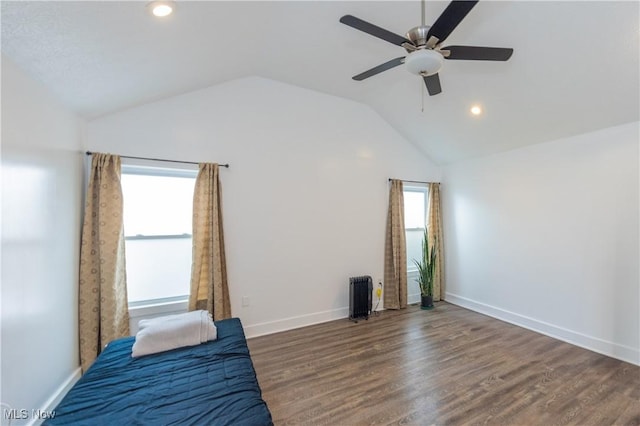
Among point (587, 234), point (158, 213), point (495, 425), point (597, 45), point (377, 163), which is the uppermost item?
point (597, 45)

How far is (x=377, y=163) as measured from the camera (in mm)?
4402

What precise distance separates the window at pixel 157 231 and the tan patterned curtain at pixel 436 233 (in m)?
3.78

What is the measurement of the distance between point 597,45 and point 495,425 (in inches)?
121

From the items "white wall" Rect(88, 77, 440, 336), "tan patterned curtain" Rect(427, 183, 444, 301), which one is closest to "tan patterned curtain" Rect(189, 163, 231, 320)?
"white wall" Rect(88, 77, 440, 336)

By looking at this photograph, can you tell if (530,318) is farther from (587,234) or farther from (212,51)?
(212,51)

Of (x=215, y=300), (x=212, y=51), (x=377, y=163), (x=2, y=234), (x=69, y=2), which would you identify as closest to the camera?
(x=69, y=2)

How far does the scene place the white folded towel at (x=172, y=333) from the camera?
2.17m

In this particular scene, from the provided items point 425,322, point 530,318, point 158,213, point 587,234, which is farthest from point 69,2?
point 530,318

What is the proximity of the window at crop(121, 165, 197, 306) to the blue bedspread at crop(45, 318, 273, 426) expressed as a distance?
0.92m

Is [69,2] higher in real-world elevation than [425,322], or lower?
higher

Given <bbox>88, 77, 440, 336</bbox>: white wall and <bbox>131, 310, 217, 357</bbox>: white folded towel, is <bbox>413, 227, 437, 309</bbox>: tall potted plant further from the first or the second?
<bbox>131, 310, 217, 357</bbox>: white folded towel

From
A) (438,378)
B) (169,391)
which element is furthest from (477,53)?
(169,391)

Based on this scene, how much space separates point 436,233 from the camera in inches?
191

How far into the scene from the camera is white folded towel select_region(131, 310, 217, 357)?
2.17m
